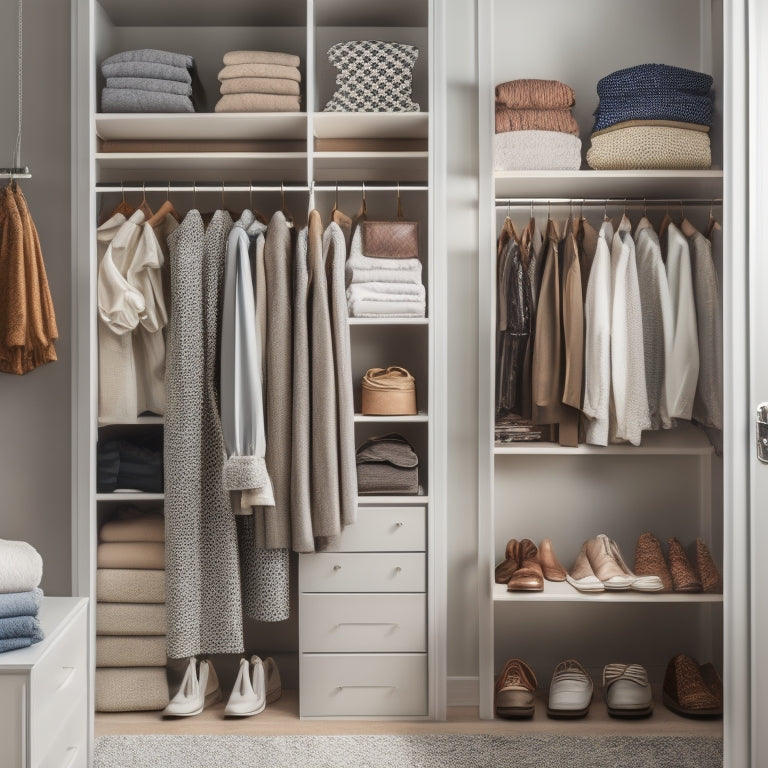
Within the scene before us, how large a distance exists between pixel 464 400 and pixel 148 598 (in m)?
1.24

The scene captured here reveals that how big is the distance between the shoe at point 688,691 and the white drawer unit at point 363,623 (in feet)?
2.83

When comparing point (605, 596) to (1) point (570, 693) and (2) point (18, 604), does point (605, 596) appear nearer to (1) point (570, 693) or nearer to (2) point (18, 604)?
(1) point (570, 693)

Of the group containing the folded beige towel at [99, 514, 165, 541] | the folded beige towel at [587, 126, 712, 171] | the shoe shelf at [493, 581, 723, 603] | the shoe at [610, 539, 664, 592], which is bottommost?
the shoe shelf at [493, 581, 723, 603]

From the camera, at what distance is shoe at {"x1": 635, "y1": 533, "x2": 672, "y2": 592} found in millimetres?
2723

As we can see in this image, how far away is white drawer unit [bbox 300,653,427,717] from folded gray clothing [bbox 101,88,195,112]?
181 cm

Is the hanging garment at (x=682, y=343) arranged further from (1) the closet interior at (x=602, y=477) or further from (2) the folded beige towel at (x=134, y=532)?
(2) the folded beige towel at (x=134, y=532)

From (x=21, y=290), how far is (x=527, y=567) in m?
1.84

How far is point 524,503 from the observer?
3.00 meters

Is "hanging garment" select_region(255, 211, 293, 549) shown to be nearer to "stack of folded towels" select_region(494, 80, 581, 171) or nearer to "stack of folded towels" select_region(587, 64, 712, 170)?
"stack of folded towels" select_region(494, 80, 581, 171)

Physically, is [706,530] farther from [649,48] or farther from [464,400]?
[649,48]

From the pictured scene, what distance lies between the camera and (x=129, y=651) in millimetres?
2664

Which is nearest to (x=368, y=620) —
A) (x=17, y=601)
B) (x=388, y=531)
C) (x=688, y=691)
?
(x=388, y=531)

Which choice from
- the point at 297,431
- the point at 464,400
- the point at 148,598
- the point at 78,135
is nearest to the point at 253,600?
the point at 148,598

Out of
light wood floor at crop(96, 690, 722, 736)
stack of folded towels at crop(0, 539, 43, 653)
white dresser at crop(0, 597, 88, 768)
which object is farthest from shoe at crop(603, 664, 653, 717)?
stack of folded towels at crop(0, 539, 43, 653)
